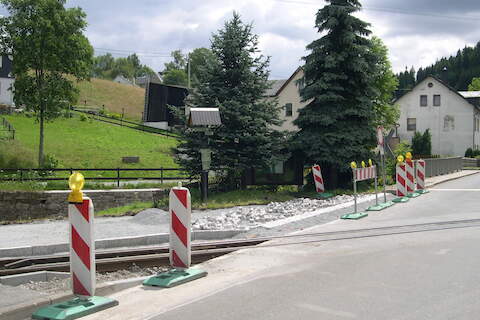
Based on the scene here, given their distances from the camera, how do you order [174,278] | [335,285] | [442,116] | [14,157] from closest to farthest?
[335,285]
[174,278]
[14,157]
[442,116]

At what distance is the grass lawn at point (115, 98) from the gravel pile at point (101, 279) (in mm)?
56015

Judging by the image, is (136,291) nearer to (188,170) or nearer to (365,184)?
(188,170)

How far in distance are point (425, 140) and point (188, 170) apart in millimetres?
42523

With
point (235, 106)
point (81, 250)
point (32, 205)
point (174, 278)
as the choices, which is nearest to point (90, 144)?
point (32, 205)

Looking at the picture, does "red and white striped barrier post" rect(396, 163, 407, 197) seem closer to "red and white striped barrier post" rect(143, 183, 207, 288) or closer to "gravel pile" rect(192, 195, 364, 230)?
"gravel pile" rect(192, 195, 364, 230)

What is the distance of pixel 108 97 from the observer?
74.8 meters

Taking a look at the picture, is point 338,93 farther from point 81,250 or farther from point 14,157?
point 14,157

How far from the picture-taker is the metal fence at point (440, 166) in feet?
97.1

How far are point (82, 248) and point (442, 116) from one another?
60997 mm

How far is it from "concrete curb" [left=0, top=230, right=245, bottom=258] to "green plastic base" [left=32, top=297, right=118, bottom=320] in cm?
495

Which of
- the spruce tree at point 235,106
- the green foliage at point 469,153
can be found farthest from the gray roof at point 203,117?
the green foliage at point 469,153

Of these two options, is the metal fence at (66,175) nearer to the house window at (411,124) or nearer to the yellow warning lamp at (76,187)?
the yellow warning lamp at (76,187)

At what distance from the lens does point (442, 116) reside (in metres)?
61.3

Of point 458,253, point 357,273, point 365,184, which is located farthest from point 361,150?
point 357,273
